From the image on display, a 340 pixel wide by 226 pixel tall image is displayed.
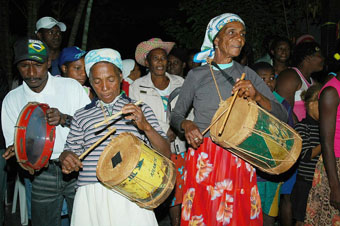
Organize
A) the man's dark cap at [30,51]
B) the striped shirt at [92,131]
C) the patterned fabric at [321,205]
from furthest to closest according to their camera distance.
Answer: the man's dark cap at [30,51] < the patterned fabric at [321,205] < the striped shirt at [92,131]

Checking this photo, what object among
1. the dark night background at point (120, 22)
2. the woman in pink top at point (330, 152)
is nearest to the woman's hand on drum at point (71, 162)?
the woman in pink top at point (330, 152)

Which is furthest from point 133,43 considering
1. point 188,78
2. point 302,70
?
point 188,78

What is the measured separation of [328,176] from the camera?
3320 mm

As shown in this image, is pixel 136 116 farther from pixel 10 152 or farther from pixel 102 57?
pixel 10 152

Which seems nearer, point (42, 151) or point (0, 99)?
point (42, 151)

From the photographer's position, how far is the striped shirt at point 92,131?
297 centimetres

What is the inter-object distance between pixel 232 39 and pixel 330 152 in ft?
4.36

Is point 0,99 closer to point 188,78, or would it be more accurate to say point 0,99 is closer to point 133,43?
point 188,78

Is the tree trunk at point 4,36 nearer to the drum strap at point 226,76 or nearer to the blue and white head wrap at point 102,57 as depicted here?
the blue and white head wrap at point 102,57

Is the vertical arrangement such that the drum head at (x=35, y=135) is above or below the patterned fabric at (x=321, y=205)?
above

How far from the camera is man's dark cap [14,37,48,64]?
11.9 ft

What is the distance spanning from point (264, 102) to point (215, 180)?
0.79m

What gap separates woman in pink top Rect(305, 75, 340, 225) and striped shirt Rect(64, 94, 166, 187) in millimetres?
1435

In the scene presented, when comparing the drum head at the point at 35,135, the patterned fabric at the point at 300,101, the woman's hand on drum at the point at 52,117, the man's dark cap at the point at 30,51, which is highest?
the man's dark cap at the point at 30,51
